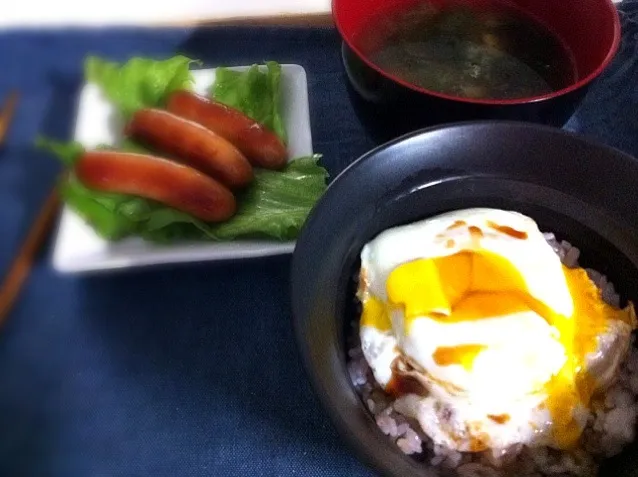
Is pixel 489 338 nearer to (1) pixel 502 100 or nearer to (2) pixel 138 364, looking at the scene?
(1) pixel 502 100

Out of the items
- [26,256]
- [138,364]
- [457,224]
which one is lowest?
[138,364]

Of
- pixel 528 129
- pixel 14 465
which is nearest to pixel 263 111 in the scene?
pixel 528 129

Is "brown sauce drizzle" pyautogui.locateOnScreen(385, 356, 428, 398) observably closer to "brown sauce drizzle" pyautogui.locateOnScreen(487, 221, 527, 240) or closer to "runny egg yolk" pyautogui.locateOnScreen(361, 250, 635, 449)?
"runny egg yolk" pyautogui.locateOnScreen(361, 250, 635, 449)

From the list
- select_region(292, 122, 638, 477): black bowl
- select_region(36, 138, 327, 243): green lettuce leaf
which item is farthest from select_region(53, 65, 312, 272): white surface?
select_region(292, 122, 638, 477): black bowl

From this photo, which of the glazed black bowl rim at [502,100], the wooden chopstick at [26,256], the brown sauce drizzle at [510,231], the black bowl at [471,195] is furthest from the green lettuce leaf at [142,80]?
the brown sauce drizzle at [510,231]

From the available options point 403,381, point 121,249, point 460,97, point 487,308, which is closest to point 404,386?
point 403,381

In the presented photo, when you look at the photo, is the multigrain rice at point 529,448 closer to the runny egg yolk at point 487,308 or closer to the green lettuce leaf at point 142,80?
the runny egg yolk at point 487,308
